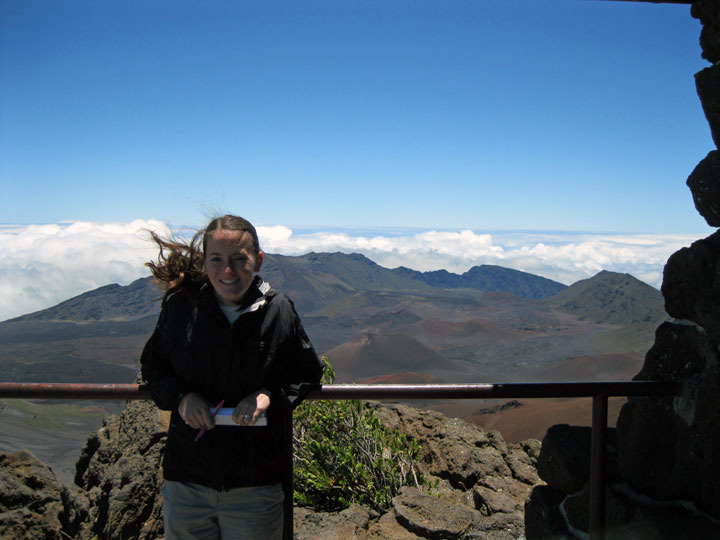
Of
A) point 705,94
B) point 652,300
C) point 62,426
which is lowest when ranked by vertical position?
point 62,426

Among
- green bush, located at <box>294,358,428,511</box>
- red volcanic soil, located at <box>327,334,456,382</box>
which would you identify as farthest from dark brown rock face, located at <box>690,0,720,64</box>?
red volcanic soil, located at <box>327,334,456,382</box>

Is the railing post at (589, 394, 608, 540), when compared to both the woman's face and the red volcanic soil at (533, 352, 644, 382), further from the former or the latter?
the red volcanic soil at (533, 352, 644, 382)

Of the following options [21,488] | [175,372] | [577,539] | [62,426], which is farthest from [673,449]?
[62,426]

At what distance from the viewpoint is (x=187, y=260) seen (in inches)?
80.9

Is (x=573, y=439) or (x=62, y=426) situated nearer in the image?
(x=573, y=439)

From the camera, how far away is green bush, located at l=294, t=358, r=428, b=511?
4.02 m

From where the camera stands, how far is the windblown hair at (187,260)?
2.02m

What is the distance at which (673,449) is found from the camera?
7.47 feet

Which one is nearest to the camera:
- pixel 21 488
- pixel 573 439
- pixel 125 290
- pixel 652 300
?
pixel 573 439

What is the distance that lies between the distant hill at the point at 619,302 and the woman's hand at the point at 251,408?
195 ft

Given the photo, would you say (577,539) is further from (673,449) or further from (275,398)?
(275,398)

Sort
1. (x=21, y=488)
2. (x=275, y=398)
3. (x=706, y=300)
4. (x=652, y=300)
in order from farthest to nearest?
(x=652, y=300) → (x=21, y=488) → (x=706, y=300) → (x=275, y=398)

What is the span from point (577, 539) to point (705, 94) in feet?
6.34

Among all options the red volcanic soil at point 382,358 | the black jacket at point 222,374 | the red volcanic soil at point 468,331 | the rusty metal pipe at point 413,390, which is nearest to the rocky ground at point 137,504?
the rusty metal pipe at point 413,390
